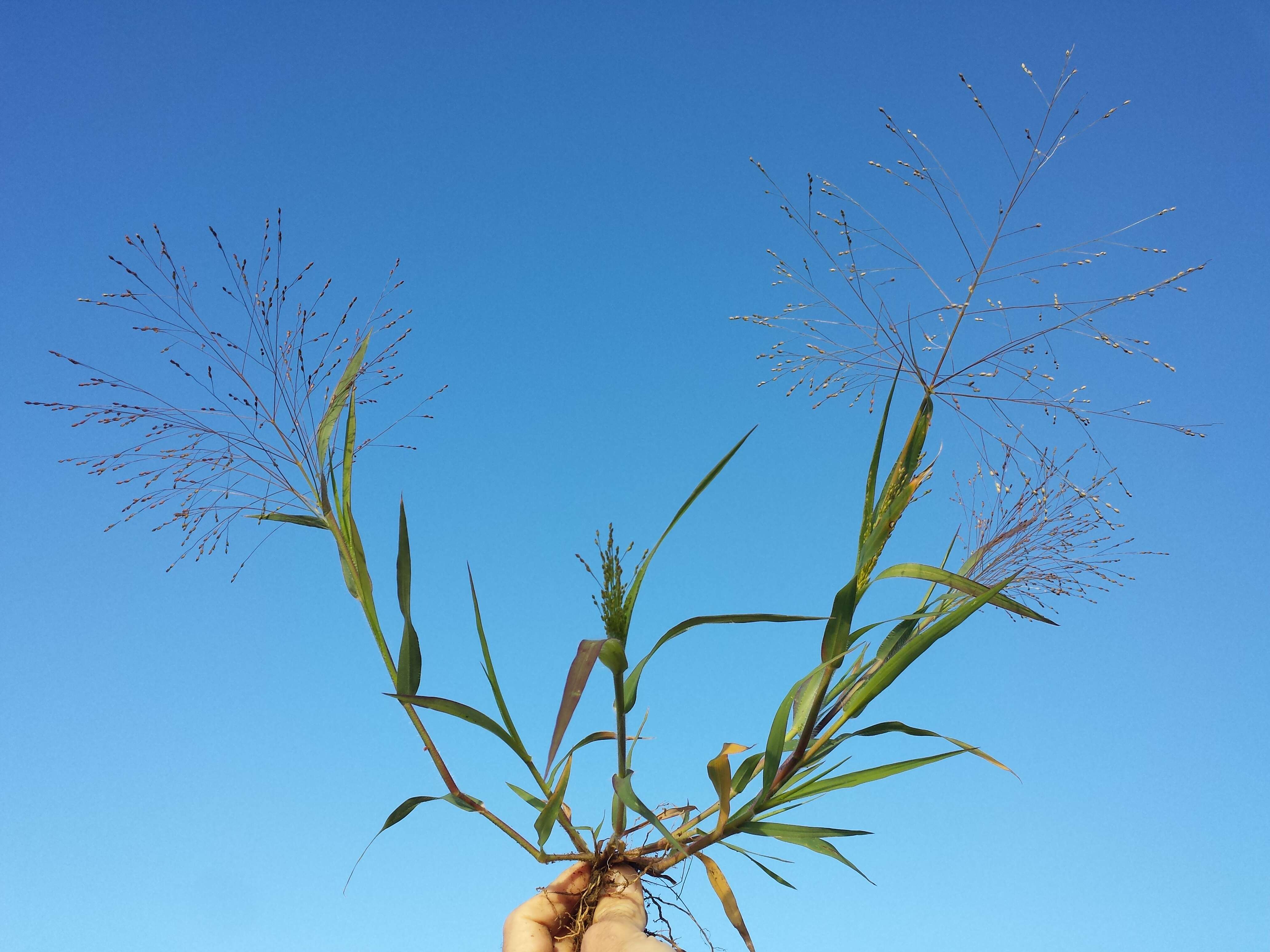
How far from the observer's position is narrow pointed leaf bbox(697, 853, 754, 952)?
1.62 m

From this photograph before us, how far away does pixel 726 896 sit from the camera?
1.64m

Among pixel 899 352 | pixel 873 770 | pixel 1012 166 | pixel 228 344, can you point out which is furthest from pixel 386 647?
pixel 1012 166

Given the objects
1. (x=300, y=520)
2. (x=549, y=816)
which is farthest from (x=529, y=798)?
(x=300, y=520)

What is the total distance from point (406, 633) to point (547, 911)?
591mm

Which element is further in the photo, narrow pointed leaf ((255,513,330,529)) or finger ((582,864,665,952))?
narrow pointed leaf ((255,513,330,529))

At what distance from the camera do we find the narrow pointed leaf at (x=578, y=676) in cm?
151

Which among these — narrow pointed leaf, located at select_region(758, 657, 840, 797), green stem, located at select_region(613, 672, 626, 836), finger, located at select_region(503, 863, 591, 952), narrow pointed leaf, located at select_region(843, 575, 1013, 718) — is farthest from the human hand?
narrow pointed leaf, located at select_region(843, 575, 1013, 718)

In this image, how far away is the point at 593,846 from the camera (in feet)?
5.89

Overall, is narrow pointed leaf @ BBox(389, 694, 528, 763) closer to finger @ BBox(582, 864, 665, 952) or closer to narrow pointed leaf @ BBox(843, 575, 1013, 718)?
finger @ BBox(582, 864, 665, 952)

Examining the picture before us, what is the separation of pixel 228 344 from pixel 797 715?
1.29m

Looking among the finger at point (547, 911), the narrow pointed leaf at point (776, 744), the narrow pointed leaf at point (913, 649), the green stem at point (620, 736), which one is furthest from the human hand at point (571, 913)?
the narrow pointed leaf at point (913, 649)

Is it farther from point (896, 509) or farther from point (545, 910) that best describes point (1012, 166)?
point (545, 910)

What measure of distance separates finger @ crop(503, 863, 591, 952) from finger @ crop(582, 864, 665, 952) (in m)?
0.06

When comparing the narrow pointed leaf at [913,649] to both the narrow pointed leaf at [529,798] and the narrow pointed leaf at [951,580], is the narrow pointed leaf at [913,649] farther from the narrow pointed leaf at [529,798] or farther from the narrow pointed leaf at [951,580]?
the narrow pointed leaf at [529,798]
